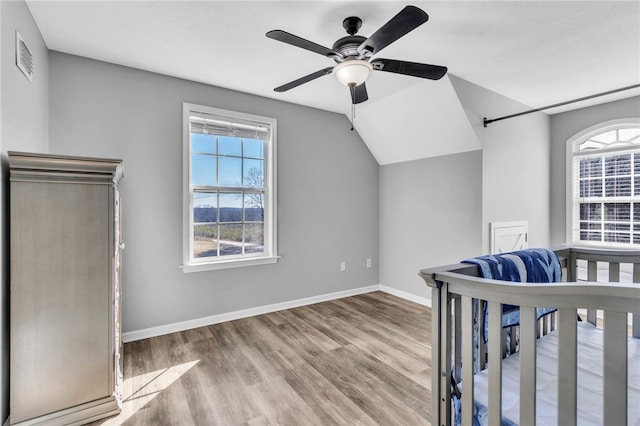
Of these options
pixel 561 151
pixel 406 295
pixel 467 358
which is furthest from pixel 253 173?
pixel 561 151

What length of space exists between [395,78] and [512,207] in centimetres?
204

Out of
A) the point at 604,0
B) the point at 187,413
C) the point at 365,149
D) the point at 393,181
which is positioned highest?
the point at 604,0

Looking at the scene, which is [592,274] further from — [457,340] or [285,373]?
[285,373]

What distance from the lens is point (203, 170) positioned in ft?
10.6

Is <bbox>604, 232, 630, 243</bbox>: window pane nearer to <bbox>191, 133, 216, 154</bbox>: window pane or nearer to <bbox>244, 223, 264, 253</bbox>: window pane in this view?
<bbox>244, 223, 264, 253</bbox>: window pane

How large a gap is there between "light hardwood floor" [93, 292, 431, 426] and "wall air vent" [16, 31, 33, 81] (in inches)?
84.4

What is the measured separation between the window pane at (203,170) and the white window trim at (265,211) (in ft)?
0.26

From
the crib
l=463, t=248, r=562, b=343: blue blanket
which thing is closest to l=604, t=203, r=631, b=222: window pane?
the crib

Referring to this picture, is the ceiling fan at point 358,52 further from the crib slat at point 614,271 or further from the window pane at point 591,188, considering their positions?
the window pane at point 591,188

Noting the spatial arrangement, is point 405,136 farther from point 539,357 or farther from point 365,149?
point 539,357

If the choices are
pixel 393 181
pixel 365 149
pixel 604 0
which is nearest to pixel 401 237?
pixel 393 181

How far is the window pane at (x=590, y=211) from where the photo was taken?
3.68 metres

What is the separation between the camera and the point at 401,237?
4195mm

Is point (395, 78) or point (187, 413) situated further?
point (395, 78)
